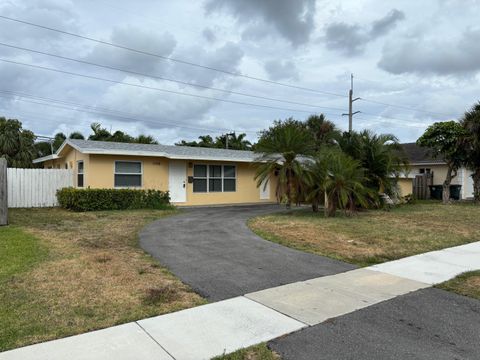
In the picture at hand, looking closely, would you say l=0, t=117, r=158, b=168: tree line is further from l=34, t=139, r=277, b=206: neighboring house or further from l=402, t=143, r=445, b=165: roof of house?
l=402, t=143, r=445, b=165: roof of house

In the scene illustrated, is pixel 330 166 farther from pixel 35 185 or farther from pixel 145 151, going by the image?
pixel 35 185

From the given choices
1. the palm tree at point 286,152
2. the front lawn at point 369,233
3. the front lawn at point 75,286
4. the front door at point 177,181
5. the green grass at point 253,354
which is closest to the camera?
the green grass at point 253,354

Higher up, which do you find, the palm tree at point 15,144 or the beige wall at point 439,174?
the palm tree at point 15,144

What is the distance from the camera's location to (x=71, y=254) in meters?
7.01

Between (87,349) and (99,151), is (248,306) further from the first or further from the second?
(99,151)

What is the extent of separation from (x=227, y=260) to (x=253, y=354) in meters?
3.45

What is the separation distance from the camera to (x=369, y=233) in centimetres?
966

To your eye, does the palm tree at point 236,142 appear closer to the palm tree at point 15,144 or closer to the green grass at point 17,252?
the palm tree at point 15,144

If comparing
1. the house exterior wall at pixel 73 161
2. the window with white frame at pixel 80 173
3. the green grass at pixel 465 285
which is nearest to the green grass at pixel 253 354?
the green grass at pixel 465 285

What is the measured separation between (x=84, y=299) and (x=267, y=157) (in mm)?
10744

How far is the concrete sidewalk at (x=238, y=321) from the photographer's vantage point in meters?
3.38

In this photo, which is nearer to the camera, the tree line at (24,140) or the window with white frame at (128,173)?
the window with white frame at (128,173)

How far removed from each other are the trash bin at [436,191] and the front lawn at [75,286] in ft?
72.9

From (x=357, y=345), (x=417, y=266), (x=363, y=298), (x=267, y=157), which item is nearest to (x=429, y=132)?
(x=267, y=157)
